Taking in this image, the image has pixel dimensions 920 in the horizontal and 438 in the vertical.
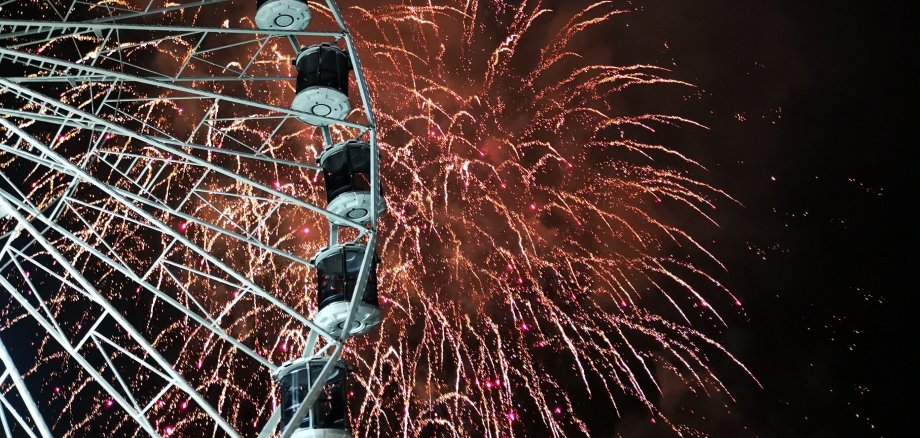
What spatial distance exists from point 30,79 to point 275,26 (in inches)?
184

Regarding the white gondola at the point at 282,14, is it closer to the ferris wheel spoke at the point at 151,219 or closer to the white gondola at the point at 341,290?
the white gondola at the point at 341,290

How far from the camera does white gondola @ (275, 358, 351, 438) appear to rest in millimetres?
12844

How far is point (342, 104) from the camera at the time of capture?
1630cm

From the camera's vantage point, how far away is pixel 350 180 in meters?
15.5

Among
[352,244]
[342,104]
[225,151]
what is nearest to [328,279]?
[352,244]

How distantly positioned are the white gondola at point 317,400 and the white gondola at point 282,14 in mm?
6515

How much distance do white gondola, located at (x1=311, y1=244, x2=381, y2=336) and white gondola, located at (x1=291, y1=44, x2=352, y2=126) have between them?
3.00 meters

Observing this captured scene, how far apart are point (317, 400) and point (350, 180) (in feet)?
13.6

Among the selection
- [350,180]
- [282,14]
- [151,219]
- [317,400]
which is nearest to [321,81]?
[282,14]

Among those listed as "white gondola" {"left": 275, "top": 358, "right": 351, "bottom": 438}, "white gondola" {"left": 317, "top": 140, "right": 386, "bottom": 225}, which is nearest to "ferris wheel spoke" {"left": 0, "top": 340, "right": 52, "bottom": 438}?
"white gondola" {"left": 275, "top": 358, "right": 351, "bottom": 438}

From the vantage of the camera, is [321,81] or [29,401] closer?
[29,401]

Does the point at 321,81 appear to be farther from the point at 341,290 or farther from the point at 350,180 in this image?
the point at 341,290

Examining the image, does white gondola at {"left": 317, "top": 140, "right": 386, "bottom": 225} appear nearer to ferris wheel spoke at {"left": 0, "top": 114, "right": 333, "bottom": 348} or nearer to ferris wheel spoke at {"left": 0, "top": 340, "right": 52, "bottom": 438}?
ferris wheel spoke at {"left": 0, "top": 114, "right": 333, "bottom": 348}

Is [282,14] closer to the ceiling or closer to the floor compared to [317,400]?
closer to the ceiling
